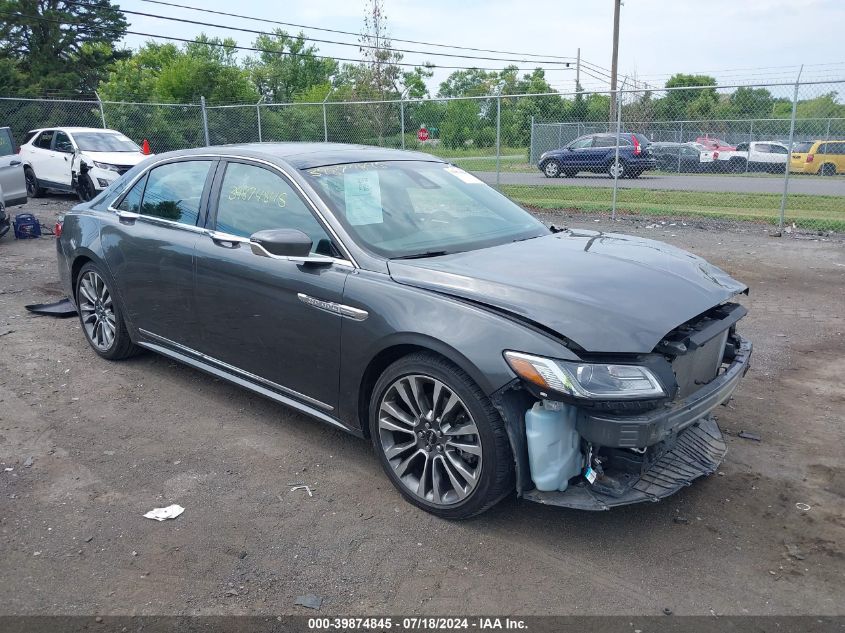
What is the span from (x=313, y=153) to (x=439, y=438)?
2010 millimetres

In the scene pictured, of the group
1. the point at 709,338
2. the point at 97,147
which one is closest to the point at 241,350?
the point at 709,338

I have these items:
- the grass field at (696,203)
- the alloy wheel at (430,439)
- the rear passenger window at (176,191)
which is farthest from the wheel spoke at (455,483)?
the grass field at (696,203)

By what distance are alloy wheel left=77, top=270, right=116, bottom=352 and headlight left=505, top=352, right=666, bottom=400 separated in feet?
12.1

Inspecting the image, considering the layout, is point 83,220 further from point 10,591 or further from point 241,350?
point 10,591

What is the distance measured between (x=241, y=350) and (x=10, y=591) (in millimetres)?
1743

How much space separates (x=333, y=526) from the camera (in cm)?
336

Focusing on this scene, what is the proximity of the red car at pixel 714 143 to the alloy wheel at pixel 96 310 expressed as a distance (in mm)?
18288

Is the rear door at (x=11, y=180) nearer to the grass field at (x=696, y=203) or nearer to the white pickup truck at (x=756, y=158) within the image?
the grass field at (x=696, y=203)

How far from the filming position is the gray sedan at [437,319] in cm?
300

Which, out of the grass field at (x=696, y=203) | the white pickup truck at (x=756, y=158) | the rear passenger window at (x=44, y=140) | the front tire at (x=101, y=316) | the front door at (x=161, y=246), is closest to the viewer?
the front door at (x=161, y=246)

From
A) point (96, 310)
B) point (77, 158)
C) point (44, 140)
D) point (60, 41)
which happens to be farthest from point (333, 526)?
point (60, 41)

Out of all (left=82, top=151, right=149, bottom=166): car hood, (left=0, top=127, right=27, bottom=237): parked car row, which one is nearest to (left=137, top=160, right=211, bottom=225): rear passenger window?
(left=0, top=127, right=27, bottom=237): parked car row

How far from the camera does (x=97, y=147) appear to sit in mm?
15625

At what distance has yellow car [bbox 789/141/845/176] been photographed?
61.5ft
